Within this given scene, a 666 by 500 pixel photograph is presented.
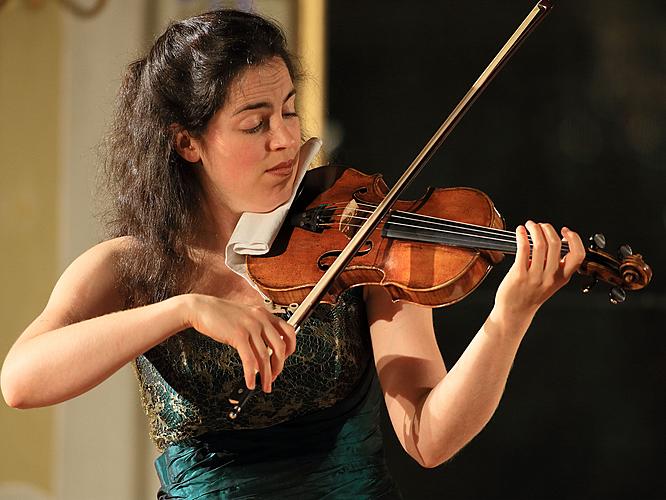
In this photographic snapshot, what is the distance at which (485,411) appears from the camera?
1.18 meters

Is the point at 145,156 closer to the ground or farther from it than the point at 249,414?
farther from it

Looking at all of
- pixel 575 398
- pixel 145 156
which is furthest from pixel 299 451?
pixel 575 398

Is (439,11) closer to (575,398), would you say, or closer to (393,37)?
(393,37)

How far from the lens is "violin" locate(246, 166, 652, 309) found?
1.11 metres

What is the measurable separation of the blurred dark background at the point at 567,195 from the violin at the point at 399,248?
584 mm

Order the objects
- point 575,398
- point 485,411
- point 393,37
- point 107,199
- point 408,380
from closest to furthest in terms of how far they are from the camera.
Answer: point 485,411 < point 408,380 < point 107,199 < point 575,398 < point 393,37

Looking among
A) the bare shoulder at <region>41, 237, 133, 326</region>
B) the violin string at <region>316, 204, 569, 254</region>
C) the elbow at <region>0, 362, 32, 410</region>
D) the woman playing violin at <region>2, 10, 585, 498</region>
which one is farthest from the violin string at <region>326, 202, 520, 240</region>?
the elbow at <region>0, 362, 32, 410</region>

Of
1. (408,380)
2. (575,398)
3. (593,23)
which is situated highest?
(593,23)

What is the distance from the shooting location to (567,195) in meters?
1.91

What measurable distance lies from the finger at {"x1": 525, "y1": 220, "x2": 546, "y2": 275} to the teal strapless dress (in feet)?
1.24

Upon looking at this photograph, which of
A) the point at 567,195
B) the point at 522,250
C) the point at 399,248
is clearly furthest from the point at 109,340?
the point at 567,195

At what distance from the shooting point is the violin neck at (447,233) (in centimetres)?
111

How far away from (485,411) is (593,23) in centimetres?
102

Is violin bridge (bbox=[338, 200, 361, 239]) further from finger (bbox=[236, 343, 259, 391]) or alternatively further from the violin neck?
finger (bbox=[236, 343, 259, 391])
